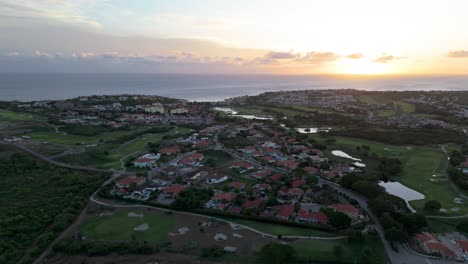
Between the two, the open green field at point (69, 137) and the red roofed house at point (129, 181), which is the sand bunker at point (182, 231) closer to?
the red roofed house at point (129, 181)

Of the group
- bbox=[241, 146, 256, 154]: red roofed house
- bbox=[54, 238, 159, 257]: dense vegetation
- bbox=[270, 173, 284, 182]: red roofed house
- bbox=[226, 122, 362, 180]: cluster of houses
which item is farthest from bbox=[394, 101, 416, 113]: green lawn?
bbox=[54, 238, 159, 257]: dense vegetation

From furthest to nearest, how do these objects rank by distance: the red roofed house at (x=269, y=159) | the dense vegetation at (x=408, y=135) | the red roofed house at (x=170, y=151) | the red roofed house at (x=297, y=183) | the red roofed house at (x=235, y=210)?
1. the dense vegetation at (x=408, y=135)
2. the red roofed house at (x=170, y=151)
3. the red roofed house at (x=269, y=159)
4. the red roofed house at (x=297, y=183)
5. the red roofed house at (x=235, y=210)

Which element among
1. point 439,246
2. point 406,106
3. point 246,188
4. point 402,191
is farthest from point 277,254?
point 406,106

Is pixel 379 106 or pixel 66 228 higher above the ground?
A: pixel 379 106

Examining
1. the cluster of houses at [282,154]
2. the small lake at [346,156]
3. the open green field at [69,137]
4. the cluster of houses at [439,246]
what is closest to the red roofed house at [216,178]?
the cluster of houses at [282,154]

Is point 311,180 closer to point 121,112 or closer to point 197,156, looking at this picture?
point 197,156

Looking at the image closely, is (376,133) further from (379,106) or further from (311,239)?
(379,106)

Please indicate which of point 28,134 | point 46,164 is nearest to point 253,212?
point 46,164
